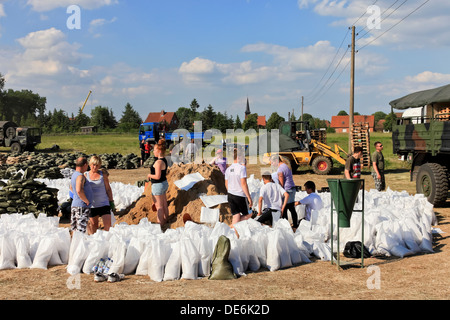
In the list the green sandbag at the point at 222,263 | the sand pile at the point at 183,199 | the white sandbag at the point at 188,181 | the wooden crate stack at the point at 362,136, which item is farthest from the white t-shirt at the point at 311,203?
the wooden crate stack at the point at 362,136

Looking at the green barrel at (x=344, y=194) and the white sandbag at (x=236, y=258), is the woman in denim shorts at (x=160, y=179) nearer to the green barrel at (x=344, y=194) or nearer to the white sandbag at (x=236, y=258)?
the white sandbag at (x=236, y=258)

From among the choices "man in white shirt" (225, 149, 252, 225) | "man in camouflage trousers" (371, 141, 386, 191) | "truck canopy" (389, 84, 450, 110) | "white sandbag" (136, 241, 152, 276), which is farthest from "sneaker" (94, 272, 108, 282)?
"truck canopy" (389, 84, 450, 110)

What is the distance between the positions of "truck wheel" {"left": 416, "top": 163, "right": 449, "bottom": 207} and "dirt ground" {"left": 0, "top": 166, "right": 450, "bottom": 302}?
15.3ft

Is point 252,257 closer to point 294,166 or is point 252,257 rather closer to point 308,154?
point 308,154

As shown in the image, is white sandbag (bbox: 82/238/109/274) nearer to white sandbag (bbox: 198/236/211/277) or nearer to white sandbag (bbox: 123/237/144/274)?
white sandbag (bbox: 123/237/144/274)

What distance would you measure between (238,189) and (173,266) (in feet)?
7.06

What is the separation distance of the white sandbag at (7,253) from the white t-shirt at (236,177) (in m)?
3.33

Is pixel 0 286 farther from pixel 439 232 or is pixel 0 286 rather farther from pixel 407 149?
pixel 407 149

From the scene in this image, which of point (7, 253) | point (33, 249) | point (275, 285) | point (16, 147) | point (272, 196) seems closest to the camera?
point (275, 285)

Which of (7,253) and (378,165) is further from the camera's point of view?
(378,165)

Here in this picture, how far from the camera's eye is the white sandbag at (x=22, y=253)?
6051 millimetres

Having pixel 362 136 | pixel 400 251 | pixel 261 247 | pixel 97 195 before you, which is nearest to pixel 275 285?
pixel 261 247

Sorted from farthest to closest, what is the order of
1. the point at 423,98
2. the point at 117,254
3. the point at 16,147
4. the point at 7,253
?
the point at 16,147
the point at 423,98
the point at 7,253
the point at 117,254

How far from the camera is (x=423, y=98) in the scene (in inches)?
463
